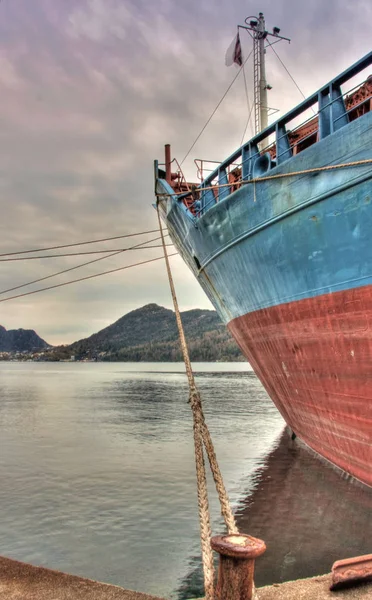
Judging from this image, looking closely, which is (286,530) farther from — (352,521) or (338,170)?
(338,170)

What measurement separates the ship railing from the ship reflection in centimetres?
547

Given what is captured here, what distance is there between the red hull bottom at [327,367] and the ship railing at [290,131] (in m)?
2.44

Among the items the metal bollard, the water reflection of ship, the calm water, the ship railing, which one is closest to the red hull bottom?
the water reflection of ship

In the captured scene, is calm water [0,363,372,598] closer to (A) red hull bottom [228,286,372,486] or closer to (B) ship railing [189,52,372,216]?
(A) red hull bottom [228,286,372,486]

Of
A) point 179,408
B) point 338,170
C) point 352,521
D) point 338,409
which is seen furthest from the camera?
point 179,408

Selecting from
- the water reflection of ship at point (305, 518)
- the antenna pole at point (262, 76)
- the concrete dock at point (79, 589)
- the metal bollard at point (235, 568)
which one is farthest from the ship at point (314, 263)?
the antenna pole at point (262, 76)

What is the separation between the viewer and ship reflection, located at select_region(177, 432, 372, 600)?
5500mm

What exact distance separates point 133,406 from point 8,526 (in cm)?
2002

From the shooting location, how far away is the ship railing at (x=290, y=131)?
627cm

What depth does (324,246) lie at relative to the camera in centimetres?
619

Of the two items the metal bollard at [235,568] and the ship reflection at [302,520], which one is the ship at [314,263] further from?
the metal bollard at [235,568]

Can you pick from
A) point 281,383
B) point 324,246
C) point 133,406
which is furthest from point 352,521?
point 133,406

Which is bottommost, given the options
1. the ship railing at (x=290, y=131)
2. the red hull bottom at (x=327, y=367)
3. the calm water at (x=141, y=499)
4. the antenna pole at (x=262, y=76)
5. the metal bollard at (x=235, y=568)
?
the calm water at (x=141, y=499)

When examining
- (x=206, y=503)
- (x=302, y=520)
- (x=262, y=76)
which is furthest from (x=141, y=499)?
(x=262, y=76)
